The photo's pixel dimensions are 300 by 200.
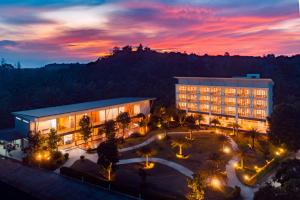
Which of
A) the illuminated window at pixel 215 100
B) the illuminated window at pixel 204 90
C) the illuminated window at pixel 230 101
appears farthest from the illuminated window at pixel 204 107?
the illuminated window at pixel 230 101

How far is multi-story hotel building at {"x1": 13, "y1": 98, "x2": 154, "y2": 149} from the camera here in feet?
137

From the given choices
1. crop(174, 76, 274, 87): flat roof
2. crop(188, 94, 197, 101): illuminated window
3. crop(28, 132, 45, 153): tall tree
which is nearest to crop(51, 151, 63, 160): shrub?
crop(28, 132, 45, 153): tall tree

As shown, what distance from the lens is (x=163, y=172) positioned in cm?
3488

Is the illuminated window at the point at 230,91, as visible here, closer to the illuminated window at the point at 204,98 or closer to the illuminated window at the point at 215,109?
the illuminated window at the point at 215,109

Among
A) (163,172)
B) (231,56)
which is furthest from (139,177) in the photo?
(231,56)

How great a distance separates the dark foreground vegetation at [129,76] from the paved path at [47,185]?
3454 centimetres

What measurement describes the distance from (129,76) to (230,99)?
57.9 metres

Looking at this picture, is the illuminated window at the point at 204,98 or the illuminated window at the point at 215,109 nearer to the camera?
the illuminated window at the point at 215,109

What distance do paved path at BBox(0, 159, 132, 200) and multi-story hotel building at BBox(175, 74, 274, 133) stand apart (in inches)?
1393

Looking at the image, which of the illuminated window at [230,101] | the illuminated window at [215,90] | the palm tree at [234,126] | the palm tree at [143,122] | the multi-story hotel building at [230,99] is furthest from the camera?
the illuminated window at [215,90]

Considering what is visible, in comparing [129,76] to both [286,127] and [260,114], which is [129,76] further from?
[286,127]

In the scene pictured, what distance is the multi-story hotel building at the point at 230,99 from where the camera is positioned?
52.6m

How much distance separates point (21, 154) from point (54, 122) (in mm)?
6548

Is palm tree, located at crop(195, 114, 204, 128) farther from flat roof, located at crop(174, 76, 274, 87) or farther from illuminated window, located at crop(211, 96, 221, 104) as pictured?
flat roof, located at crop(174, 76, 274, 87)
